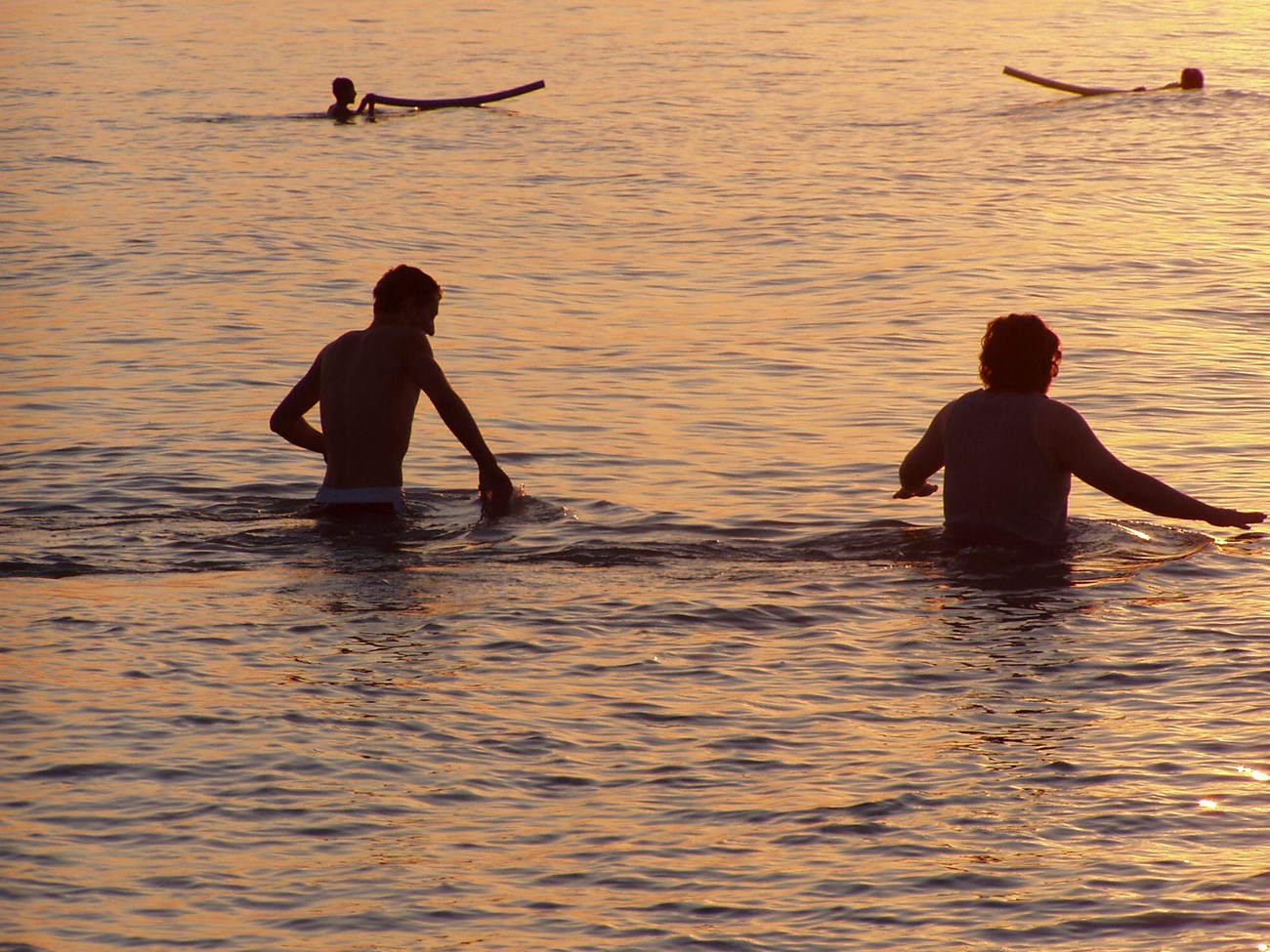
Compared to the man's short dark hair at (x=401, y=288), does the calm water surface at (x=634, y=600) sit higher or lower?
lower

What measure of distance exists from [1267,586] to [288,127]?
25438 mm

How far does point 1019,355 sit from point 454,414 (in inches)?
112

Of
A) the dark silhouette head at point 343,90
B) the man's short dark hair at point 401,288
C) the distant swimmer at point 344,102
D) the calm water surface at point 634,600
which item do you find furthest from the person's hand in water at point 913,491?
the dark silhouette head at point 343,90

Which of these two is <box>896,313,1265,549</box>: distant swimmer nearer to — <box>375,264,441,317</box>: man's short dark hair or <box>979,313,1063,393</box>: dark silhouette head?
<box>979,313,1063,393</box>: dark silhouette head

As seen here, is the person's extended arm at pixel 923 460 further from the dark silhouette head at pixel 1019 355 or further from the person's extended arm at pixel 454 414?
the person's extended arm at pixel 454 414

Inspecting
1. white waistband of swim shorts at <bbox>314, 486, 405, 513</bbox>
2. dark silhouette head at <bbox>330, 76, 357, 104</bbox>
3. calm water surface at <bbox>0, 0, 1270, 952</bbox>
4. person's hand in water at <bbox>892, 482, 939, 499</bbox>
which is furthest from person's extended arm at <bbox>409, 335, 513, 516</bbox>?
dark silhouette head at <bbox>330, 76, 357, 104</bbox>

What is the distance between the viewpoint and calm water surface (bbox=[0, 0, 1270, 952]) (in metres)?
5.82

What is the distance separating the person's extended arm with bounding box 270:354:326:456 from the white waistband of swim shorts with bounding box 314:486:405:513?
0.25 metres

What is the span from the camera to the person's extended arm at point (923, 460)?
9.03m

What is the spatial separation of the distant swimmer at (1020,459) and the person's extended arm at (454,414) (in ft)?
6.90

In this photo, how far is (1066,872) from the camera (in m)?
5.84

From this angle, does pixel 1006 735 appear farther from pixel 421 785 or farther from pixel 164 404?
pixel 164 404

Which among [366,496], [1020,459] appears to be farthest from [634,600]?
[1020,459]

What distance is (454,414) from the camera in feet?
31.7
